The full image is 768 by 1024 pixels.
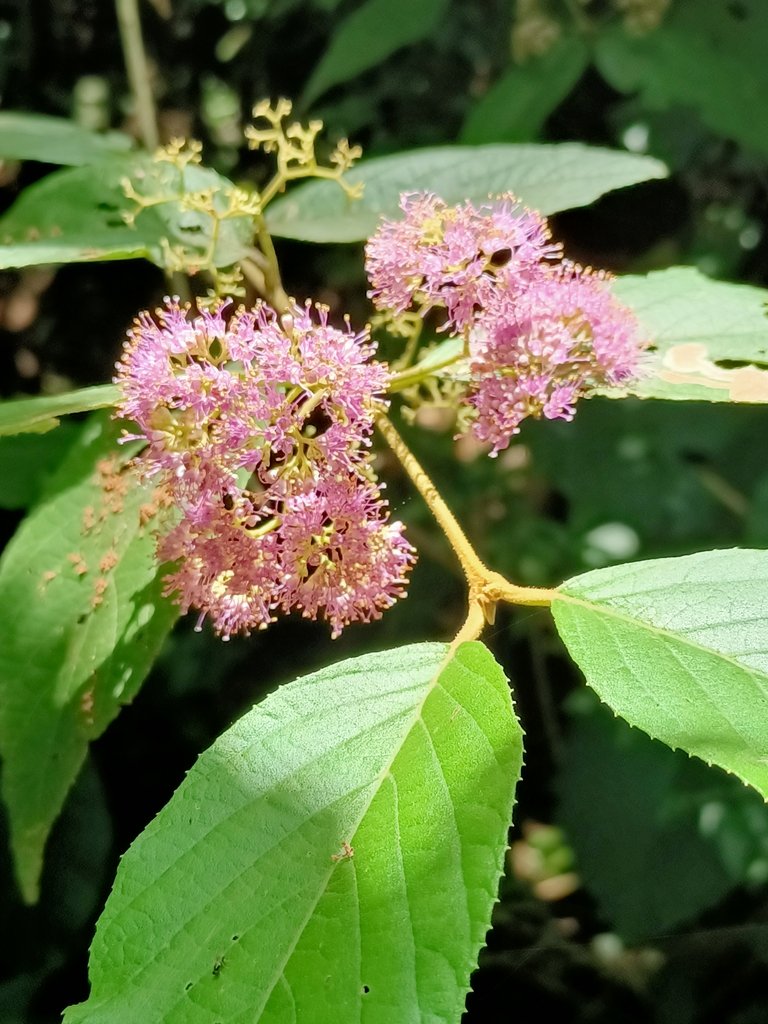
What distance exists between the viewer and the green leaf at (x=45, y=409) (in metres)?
0.96

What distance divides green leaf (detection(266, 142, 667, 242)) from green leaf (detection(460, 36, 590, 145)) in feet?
1.41

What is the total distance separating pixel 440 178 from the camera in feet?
4.68

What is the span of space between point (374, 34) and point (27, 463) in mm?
1001

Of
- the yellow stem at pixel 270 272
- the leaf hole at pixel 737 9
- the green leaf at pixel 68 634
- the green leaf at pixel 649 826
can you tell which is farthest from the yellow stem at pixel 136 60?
the green leaf at pixel 649 826

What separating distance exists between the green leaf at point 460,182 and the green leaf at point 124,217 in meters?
0.11

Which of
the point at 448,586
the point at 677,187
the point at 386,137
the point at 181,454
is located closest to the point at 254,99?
the point at 386,137

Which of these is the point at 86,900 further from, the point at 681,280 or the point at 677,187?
the point at 677,187

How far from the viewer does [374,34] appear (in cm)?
188

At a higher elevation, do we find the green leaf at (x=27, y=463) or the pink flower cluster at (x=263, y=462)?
the pink flower cluster at (x=263, y=462)

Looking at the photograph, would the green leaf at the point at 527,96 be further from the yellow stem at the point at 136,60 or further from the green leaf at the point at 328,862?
the green leaf at the point at 328,862

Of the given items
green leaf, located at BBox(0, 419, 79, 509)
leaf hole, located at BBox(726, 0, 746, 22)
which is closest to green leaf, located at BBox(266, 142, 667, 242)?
green leaf, located at BBox(0, 419, 79, 509)

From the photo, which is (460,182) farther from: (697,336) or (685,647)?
(685,647)

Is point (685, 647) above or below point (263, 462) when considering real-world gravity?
below

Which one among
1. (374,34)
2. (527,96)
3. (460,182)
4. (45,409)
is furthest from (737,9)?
(45,409)
